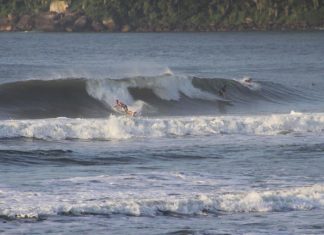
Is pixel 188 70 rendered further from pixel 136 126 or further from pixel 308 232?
pixel 308 232

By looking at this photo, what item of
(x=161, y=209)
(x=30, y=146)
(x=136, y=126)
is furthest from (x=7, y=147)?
(x=161, y=209)

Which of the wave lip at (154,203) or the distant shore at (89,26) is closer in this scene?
the wave lip at (154,203)

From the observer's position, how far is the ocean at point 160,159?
701 inches

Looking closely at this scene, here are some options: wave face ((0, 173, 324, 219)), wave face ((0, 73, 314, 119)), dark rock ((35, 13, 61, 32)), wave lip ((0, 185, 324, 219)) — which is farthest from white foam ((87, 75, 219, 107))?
dark rock ((35, 13, 61, 32))

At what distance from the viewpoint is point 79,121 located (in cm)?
3036

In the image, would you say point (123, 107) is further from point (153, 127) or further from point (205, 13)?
point (205, 13)

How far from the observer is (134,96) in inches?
1628

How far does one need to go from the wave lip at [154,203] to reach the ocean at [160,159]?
2 centimetres

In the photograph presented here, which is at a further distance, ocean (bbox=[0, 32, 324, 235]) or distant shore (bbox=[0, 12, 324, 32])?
distant shore (bbox=[0, 12, 324, 32])

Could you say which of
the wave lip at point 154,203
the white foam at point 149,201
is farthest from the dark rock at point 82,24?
the wave lip at point 154,203

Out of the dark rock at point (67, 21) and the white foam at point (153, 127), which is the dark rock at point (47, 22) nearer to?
the dark rock at point (67, 21)

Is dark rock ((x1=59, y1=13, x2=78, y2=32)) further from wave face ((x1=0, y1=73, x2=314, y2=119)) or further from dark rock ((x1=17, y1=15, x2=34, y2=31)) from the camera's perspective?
wave face ((x1=0, y1=73, x2=314, y2=119))

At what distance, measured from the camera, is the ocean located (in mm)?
17797

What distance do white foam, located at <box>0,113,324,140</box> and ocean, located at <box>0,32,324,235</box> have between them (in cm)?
3
